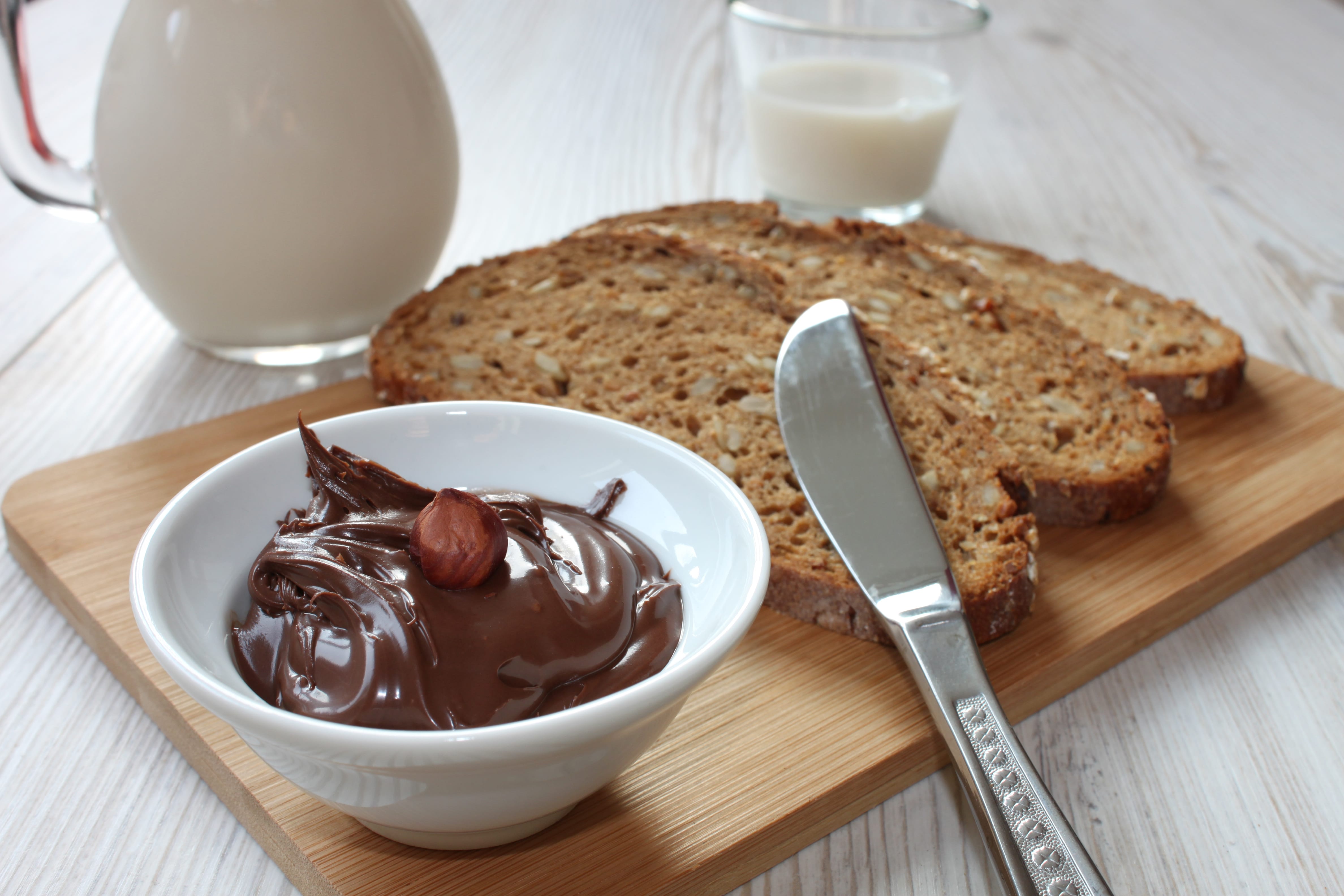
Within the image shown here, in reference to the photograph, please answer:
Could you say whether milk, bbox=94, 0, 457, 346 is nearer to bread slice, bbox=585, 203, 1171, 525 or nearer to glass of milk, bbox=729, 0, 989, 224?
bread slice, bbox=585, 203, 1171, 525

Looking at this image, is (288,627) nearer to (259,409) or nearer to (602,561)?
(602,561)

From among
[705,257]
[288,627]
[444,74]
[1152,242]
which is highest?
[288,627]

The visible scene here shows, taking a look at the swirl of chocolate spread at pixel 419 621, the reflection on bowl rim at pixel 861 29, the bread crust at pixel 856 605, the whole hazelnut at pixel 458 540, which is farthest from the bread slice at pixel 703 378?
the reflection on bowl rim at pixel 861 29

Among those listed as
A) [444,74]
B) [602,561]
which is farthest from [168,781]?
[444,74]

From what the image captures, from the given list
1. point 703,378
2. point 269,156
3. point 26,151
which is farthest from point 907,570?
point 26,151

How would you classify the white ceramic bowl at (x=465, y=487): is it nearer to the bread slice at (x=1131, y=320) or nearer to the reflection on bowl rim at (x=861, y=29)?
the bread slice at (x=1131, y=320)

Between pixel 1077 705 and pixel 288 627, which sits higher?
pixel 288 627

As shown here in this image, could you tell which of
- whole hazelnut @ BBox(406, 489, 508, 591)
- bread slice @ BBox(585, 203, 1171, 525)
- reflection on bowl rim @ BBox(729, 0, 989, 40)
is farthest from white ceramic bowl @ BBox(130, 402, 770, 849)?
reflection on bowl rim @ BBox(729, 0, 989, 40)
